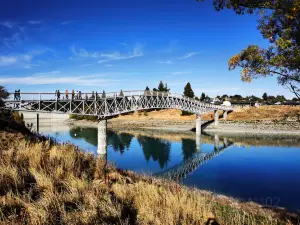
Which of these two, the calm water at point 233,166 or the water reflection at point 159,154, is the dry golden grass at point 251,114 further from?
the water reflection at point 159,154

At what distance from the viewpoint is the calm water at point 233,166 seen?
2157 centimetres

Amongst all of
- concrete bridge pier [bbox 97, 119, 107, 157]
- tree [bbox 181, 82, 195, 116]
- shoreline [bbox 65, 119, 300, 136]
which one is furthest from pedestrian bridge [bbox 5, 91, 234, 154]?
tree [bbox 181, 82, 195, 116]

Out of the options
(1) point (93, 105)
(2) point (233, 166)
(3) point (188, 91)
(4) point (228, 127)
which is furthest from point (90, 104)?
(3) point (188, 91)

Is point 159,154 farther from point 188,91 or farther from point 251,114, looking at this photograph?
point 188,91

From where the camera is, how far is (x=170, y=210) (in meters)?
5.95

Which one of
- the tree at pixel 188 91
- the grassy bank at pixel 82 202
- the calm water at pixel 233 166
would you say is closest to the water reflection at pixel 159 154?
the calm water at pixel 233 166

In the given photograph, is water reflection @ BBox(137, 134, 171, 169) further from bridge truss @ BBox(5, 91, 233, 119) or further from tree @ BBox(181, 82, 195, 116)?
tree @ BBox(181, 82, 195, 116)

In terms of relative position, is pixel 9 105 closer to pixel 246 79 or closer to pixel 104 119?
pixel 104 119

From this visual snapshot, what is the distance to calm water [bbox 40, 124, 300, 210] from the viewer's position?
21569mm

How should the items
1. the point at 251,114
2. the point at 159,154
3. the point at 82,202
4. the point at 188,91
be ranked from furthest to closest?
the point at 188,91, the point at 251,114, the point at 159,154, the point at 82,202

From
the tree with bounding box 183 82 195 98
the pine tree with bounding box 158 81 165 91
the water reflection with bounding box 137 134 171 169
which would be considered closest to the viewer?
the water reflection with bounding box 137 134 171 169

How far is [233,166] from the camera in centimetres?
3269

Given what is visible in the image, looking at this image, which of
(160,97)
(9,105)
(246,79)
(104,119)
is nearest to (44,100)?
(9,105)

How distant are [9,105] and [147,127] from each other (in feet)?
182
